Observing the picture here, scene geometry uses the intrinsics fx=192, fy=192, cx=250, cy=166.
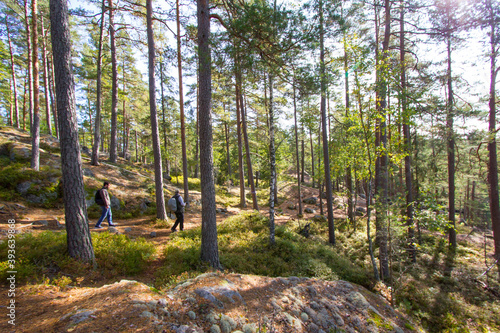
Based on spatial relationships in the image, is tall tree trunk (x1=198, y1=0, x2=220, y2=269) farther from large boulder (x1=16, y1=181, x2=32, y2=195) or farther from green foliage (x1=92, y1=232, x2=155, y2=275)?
large boulder (x1=16, y1=181, x2=32, y2=195)

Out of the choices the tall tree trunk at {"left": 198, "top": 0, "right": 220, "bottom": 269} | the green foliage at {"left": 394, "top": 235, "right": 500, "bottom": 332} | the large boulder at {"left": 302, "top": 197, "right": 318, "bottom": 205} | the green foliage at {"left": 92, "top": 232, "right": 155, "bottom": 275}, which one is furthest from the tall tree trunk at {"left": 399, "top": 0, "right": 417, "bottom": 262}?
the large boulder at {"left": 302, "top": 197, "right": 318, "bottom": 205}

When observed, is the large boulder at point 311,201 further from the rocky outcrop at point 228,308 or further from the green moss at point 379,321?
the green moss at point 379,321

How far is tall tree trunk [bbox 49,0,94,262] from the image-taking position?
14.8 ft

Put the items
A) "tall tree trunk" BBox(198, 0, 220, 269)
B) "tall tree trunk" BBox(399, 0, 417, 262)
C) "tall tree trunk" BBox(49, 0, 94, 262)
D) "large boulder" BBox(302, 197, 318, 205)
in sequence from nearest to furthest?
"tall tree trunk" BBox(49, 0, 94, 262)
"tall tree trunk" BBox(198, 0, 220, 269)
"tall tree trunk" BBox(399, 0, 417, 262)
"large boulder" BBox(302, 197, 318, 205)

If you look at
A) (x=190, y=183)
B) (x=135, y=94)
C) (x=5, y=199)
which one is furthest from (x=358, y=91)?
(x=135, y=94)

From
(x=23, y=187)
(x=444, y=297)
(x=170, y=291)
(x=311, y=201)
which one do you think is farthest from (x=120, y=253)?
(x=311, y=201)

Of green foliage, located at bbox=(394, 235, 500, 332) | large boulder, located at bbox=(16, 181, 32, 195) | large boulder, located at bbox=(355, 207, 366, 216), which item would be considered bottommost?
green foliage, located at bbox=(394, 235, 500, 332)

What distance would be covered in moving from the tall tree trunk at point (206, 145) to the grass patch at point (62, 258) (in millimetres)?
2051

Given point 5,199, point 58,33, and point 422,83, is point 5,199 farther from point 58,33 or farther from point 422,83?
point 422,83

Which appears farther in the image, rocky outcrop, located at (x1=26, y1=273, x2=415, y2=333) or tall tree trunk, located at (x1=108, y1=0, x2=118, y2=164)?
tall tree trunk, located at (x1=108, y1=0, x2=118, y2=164)

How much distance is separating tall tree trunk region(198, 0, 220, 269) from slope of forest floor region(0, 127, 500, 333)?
98cm

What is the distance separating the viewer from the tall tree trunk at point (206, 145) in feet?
19.3

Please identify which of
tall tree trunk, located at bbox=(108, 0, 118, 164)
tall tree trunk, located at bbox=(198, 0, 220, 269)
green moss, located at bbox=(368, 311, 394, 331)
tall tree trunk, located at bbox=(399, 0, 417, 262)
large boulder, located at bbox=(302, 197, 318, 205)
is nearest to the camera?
green moss, located at bbox=(368, 311, 394, 331)

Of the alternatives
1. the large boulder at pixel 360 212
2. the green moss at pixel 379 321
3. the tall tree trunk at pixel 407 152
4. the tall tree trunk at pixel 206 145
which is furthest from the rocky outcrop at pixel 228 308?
the large boulder at pixel 360 212
